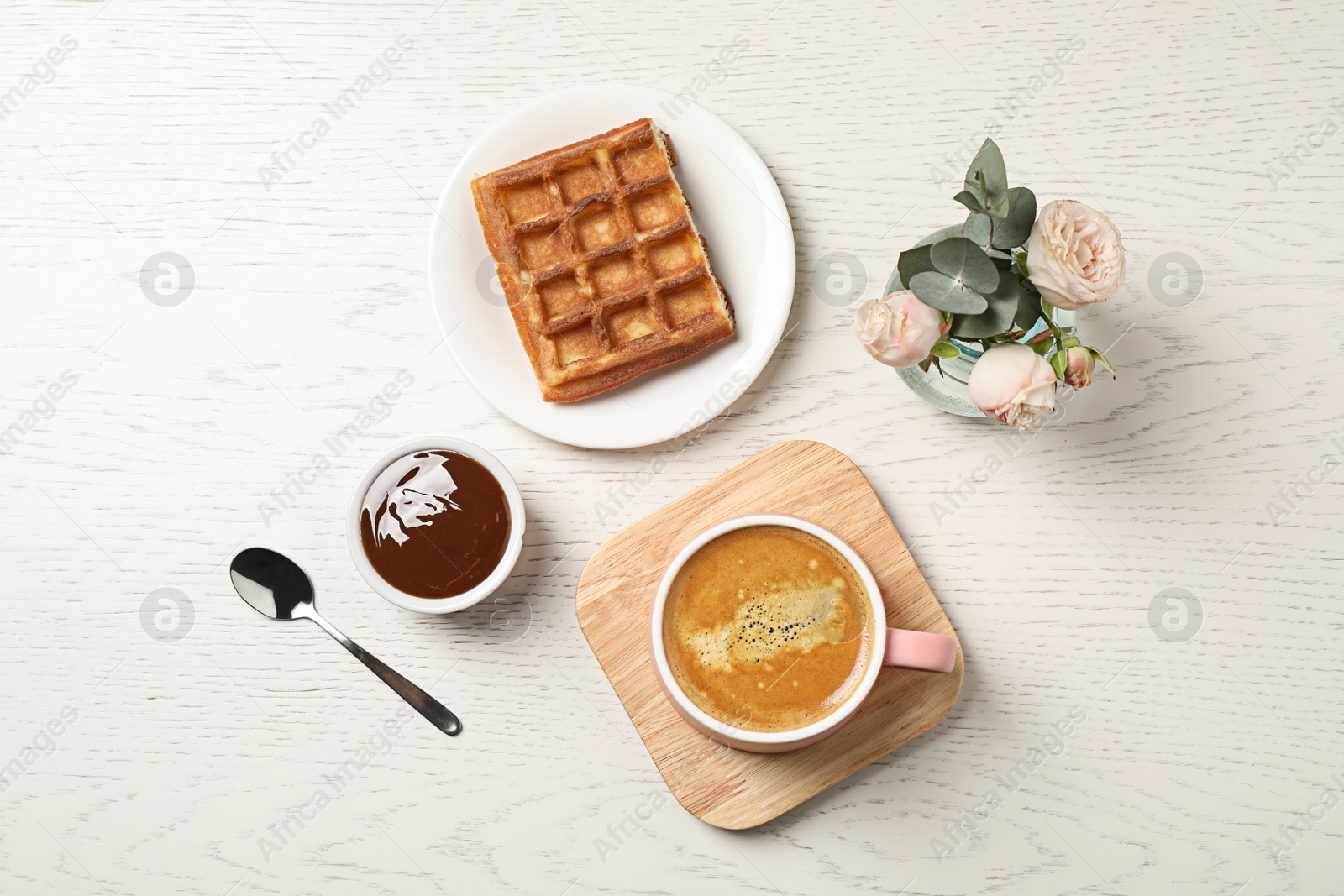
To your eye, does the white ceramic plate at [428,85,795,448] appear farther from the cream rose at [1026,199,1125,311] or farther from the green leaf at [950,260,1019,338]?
the cream rose at [1026,199,1125,311]

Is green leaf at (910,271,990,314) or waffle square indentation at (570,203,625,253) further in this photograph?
waffle square indentation at (570,203,625,253)

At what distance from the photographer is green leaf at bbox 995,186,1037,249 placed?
1224mm

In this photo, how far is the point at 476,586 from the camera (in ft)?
5.09

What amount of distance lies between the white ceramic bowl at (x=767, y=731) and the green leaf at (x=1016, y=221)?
0.51m

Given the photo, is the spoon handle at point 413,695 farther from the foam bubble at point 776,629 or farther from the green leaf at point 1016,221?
the green leaf at point 1016,221

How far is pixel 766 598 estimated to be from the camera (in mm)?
1438

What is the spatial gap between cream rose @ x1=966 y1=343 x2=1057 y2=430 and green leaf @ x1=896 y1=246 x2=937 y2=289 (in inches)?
6.4

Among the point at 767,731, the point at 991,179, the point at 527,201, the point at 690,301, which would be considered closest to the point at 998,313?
the point at 991,179

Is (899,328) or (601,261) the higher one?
(601,261)

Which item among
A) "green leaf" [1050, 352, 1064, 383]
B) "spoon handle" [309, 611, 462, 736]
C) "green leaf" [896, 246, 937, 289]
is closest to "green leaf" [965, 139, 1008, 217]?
"green leaf" [896, 246, 937, 289]

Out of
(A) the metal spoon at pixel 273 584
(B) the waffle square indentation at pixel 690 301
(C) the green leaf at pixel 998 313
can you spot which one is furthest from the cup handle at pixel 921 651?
(A) the metal spoon at pixel 273 584

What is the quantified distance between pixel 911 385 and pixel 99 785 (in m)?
1.71

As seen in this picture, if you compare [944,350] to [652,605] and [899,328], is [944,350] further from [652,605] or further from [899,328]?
[652,605]

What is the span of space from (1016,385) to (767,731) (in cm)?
65
